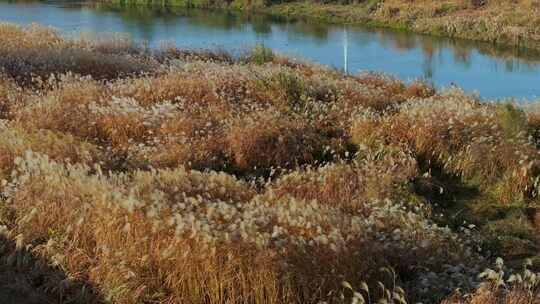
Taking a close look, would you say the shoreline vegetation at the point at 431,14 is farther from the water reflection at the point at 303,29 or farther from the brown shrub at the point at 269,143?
the brown shrub at the point at 269,143

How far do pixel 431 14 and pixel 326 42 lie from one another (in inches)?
452

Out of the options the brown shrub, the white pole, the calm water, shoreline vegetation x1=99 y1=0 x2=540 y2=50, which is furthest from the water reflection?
the brown shrub

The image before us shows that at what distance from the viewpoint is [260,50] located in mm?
16578

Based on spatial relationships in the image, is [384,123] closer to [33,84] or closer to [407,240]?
[407,240]

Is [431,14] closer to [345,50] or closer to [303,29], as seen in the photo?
[303,29]

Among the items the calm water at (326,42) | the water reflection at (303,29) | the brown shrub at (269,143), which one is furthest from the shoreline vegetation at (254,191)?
the water reflection at (303,29)

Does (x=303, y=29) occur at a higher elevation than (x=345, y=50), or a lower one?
higher

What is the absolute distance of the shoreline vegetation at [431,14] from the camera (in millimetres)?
31736

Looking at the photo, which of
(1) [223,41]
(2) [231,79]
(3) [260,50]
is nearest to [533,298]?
(2) [231,79]

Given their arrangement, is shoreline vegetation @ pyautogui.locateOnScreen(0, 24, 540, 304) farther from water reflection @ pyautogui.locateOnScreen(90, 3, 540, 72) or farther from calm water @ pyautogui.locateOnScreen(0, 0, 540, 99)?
water reflection @ pyautogui.locateOnScreen(90, 3, 540, 72)

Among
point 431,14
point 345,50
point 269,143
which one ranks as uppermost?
point 431,14

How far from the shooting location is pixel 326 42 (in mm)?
29594

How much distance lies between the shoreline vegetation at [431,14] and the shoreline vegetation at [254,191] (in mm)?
21416

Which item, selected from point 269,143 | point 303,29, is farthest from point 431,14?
point 269,143
